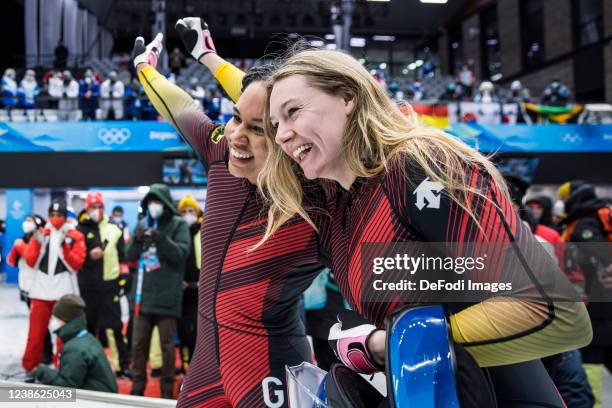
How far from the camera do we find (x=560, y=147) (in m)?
10.4

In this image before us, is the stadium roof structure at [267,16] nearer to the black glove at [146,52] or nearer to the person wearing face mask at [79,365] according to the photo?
the person wearing face mask at [79,365]

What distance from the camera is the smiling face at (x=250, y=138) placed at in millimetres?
1474

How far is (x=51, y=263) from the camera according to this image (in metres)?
4.77

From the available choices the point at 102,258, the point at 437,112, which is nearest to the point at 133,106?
the point at 437,112

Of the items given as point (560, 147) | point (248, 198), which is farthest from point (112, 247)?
point (560, 147)

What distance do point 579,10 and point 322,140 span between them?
12.5 meters

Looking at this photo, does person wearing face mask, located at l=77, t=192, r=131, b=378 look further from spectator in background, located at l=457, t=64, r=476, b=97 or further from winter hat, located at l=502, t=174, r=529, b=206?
spectator in background, located at l=457, t=64, r=476, b=97

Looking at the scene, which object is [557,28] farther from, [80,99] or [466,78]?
[80,99]

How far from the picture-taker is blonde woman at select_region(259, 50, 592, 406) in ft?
2.94

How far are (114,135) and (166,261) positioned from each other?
630cm

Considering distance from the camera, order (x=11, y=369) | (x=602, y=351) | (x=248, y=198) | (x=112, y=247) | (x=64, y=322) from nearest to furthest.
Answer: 1. (x=248, y=198)
2. (x=602, y=351)
3. (x=64, y=322)
4. (x=11, y=369)
5. (x=112, y=247)

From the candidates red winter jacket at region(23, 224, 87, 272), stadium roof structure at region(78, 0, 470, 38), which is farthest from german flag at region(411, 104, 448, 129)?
stadium roof structure at region(78, 0, 470, 38)

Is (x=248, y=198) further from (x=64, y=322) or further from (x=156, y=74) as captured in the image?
(x=64, y=322)

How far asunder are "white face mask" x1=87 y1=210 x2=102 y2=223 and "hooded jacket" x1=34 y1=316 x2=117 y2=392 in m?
1.94
